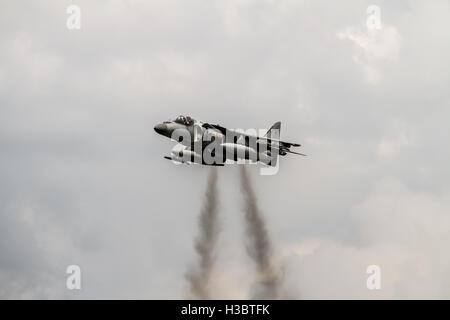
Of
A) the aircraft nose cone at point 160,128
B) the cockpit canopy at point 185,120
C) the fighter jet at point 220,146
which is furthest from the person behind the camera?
the cockpit canopy at point 185,120

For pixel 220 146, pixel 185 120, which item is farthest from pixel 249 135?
pixel 185 120

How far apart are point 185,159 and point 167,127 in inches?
210

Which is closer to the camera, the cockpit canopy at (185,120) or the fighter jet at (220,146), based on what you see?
the fighter jet at (220,146)

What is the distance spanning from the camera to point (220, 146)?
97500 mm

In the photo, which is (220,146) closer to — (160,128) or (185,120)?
(185,120)

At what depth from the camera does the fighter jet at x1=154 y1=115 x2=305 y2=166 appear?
97.4 m

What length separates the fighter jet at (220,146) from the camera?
97.4 metres

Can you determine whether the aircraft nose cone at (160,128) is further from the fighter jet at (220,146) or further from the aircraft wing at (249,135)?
the aircraft wing at (249,135)

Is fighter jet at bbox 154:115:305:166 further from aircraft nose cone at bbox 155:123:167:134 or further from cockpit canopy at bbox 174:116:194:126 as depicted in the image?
cockpit canopy at bbox 174:116:194:126

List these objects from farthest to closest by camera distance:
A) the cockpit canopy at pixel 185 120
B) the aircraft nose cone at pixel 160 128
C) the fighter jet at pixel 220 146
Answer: the cockpit canopy at pixel 185 120, the aircraft nose cone at pixel 160 128, the fighter jet at pixel 220 146

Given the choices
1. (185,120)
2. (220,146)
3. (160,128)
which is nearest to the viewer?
(220,146)

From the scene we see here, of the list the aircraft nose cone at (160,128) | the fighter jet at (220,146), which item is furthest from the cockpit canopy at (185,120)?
the aircraft nose cone at (160,128)
